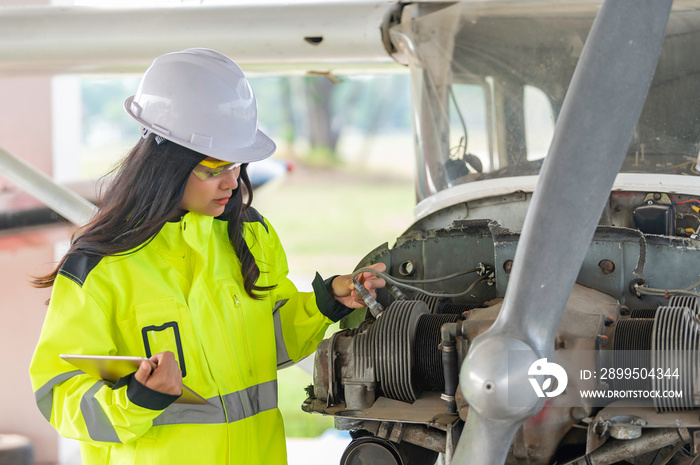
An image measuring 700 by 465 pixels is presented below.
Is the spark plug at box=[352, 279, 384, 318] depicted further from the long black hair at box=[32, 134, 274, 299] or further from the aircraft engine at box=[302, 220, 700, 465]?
the long black hair at box=[32, 134, 274, 299]

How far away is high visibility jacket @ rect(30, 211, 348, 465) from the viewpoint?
1905mm

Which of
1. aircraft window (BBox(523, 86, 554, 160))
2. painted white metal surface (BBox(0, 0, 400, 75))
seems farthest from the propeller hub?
painted white metal surface (BBox(0, 0, 400, 75))

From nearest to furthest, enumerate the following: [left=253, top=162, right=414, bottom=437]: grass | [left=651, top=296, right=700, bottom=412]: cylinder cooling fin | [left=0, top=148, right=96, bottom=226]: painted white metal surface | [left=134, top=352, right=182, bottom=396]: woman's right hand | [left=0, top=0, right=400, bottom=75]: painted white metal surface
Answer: [left=651, top=296, right=700, bottom=412]: cylinder cooling fin
[left=134, top=352, right=182, bottom=396]: woman's right hand
[left=0, top=0, right=400, bottom=75]: painted white metal surface
[left=0, top=148, right=96, bottom=226]: painted white metal surface
[left=253, top=162, right=414, bottom=437]: grass

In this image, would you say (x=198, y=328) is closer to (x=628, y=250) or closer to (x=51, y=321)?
(x=51, y=321)

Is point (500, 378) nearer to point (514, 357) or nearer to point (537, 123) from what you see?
point (514, 357)

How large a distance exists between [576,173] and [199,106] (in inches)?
40.3

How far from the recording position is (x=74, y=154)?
671 centimetres

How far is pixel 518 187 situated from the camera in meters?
2.65

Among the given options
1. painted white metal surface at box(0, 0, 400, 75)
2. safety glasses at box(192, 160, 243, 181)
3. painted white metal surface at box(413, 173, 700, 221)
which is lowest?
painted white metal surface at box(413, 173, 700, 221)

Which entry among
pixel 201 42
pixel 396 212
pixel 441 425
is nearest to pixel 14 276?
pixel 201 42

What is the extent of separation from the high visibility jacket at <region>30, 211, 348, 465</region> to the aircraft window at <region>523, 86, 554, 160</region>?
908 mm

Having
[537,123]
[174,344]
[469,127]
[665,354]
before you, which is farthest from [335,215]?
[665,354]

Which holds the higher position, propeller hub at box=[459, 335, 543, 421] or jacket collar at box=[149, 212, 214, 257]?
jacket collar at box=[149, 212, 214, 257]

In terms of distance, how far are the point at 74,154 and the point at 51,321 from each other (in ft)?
16.6
